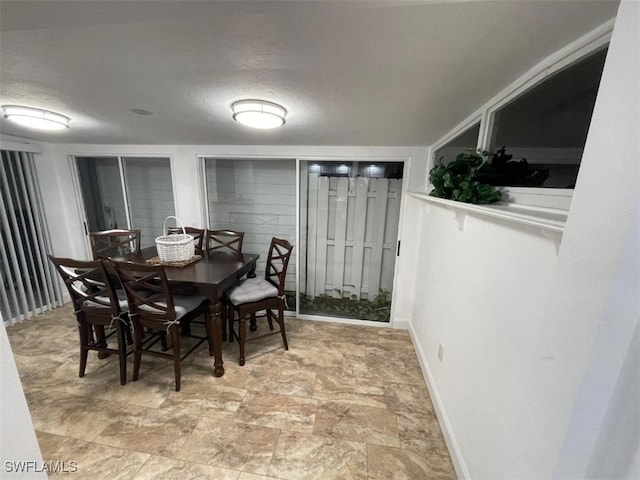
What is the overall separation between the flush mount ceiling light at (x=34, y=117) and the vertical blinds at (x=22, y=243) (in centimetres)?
163

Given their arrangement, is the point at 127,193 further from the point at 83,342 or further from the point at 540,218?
the point at 540,218

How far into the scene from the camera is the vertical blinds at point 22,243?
2639 mm

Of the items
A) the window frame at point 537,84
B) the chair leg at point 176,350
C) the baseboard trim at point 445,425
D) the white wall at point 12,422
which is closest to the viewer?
the white wall at point 12,422

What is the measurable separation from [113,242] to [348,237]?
2784mm

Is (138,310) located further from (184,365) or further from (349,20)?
(349,20)

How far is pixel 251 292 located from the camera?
2229 millimetres

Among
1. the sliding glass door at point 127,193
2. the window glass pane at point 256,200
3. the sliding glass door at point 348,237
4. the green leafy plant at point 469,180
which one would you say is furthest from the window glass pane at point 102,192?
the green leafy plant at point 469,180

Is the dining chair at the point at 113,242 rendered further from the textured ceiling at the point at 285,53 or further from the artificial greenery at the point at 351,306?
the artificial greenery at the point at 351,306

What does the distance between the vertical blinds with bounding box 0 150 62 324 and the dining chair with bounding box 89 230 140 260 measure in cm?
74

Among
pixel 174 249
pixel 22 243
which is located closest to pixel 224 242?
pixel 174 249

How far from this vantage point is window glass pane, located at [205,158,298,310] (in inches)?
116

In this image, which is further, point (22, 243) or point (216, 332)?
point (22, 243)

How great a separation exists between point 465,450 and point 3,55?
2757 mm

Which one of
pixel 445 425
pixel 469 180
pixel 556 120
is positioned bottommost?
pixel 445 425
